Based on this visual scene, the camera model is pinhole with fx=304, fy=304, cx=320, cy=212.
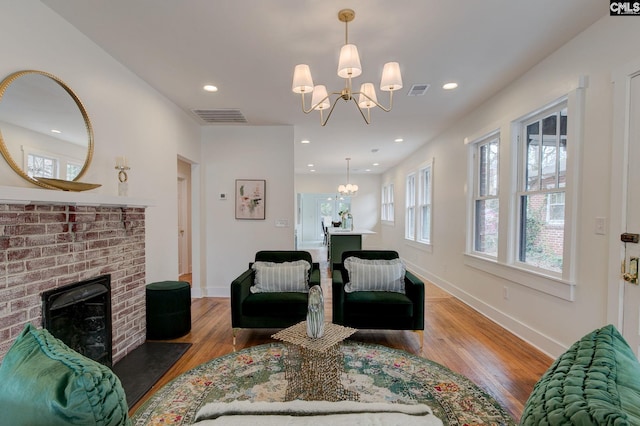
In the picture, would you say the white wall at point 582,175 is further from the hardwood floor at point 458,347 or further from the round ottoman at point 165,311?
the round ottoman at point 165,311

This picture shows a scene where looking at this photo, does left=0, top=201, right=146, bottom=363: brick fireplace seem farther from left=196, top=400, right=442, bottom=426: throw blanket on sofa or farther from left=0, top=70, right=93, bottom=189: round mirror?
left=196, top=400, right=442, bottom=426: throw blanket on sofa

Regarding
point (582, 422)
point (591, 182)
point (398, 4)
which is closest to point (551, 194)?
point (591, 182)

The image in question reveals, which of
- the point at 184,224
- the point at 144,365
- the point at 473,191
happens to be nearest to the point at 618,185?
the point at 473,191

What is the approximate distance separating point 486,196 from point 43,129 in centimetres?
440

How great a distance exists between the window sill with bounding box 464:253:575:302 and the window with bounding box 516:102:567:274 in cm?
12

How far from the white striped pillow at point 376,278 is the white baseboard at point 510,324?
125 cm

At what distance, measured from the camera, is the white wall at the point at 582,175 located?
2.21 m

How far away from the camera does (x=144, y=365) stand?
247 cm

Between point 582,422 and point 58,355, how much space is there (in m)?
0.93

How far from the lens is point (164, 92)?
3.42 metres

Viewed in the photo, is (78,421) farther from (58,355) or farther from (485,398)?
(485,398)

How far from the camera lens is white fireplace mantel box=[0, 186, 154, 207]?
1564 millimetres

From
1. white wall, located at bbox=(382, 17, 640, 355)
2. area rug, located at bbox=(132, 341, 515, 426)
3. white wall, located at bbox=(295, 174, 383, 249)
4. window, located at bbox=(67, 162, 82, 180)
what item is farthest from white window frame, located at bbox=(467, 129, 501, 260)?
white wall, located at bbox=(295, 174, 383, 249)

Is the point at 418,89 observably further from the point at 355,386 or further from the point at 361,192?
the point at 361,192
